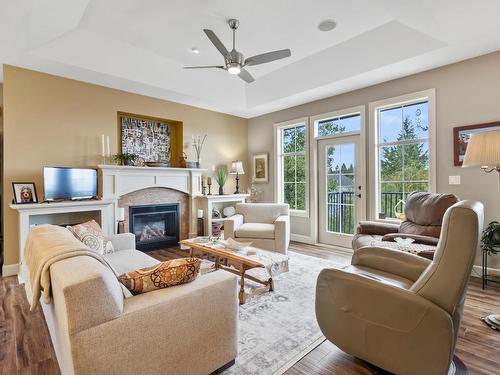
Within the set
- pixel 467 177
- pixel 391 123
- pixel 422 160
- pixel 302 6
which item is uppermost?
pixel 302 6

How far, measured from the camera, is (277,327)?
7.22 ft

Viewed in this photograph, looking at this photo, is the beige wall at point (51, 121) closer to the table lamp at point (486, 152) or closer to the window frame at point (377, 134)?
the window frame at point (377, 134)

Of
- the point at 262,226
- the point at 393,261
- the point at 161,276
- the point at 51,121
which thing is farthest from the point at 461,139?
the point at 51,121

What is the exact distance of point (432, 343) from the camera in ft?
4.46

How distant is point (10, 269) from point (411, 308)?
450cm

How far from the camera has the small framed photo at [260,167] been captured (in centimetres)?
597

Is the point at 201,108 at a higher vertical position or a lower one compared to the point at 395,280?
higher

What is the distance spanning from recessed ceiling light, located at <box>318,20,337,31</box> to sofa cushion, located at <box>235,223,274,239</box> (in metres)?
2.77

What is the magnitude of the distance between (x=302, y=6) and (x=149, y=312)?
3.18m

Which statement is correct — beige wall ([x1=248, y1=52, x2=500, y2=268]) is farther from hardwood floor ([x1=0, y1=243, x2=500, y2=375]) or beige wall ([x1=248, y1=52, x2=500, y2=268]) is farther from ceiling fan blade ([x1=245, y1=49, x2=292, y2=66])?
ceiling fan blade ([x1=245, y1=49, x2=292, y2=66])

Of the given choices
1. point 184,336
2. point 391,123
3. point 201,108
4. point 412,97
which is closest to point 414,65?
point 412,97

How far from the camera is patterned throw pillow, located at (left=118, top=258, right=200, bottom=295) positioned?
1.48 m

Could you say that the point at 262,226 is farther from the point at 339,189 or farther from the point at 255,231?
the point at 339,189

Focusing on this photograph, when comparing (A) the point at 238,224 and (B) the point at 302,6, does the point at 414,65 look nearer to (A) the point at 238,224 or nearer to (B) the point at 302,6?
(B) the point at 302,6
